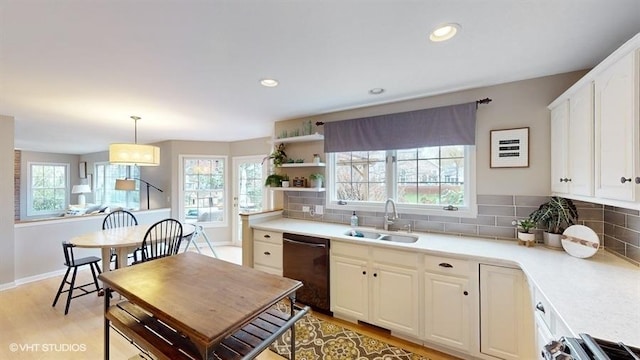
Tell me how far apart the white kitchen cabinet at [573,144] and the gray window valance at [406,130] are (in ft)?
1.95

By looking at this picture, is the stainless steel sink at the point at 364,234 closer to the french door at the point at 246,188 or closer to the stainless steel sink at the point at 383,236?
the stainless steel sink at the point at 383,236

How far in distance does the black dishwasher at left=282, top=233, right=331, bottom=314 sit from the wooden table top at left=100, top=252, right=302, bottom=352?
1089 mm

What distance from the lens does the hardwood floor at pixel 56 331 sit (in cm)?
213

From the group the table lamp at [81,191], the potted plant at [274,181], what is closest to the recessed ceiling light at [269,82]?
the potted plant at [274,181]

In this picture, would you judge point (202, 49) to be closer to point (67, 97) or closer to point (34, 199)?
point (67, 97)

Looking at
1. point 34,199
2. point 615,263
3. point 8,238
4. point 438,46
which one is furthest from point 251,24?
point 34,199

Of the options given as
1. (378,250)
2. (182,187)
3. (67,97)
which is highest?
(67,97)

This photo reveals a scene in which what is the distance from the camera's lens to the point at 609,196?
1428 millimetres

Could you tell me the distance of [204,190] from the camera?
18.6ft

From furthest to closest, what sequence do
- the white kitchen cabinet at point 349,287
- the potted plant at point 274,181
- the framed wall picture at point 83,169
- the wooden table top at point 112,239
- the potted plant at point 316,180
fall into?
the framed wall picture at point 83,169, the potted plant at point 274,181, the potted plant at point 316,180, the wooden table top at point 112,239, the white kitchen cabinet at point 349,287

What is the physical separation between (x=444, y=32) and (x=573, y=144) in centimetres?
123

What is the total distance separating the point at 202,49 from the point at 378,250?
2.12m

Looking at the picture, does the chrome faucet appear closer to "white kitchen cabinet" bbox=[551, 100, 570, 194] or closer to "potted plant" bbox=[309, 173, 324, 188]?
"potted plant" bbox=[309, 173, 324, 188]

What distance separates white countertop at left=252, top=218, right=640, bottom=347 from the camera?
1053 millimetres
